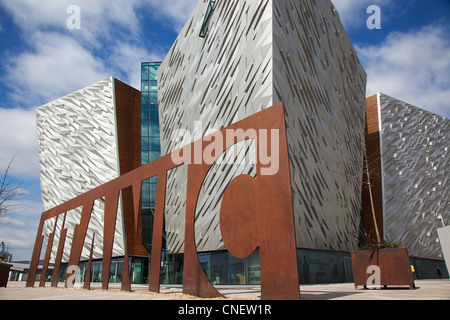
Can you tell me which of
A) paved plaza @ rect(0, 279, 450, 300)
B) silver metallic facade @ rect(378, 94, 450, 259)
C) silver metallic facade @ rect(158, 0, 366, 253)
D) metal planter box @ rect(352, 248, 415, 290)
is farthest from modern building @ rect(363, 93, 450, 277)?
paved plaza @ rect(0, 279, 450, 300)

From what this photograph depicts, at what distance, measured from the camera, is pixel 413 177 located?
1006 inches

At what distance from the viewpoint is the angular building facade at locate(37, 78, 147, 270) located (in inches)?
910

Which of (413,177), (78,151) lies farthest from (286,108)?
(78,151)

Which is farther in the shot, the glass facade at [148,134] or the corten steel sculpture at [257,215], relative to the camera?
the glass facade at [148,134]

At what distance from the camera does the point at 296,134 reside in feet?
47.4

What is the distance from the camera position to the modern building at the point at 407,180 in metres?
23.4

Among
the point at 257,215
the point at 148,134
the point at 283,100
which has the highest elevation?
the point at 148,134

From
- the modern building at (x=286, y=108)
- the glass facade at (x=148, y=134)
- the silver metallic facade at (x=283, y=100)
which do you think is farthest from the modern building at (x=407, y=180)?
the glass facade at (x=148, y=134)

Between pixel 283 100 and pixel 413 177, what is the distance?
58.5ft

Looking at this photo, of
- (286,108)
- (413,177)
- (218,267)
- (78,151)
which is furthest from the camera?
(413,177)

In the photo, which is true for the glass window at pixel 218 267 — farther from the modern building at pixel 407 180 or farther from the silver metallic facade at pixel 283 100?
the modern building at pixel 407 180

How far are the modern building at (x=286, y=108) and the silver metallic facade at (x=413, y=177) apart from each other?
4252 mm

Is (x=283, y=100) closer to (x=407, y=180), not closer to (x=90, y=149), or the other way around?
(x=407, y=180)

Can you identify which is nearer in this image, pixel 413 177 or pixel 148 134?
pixel 413 177
